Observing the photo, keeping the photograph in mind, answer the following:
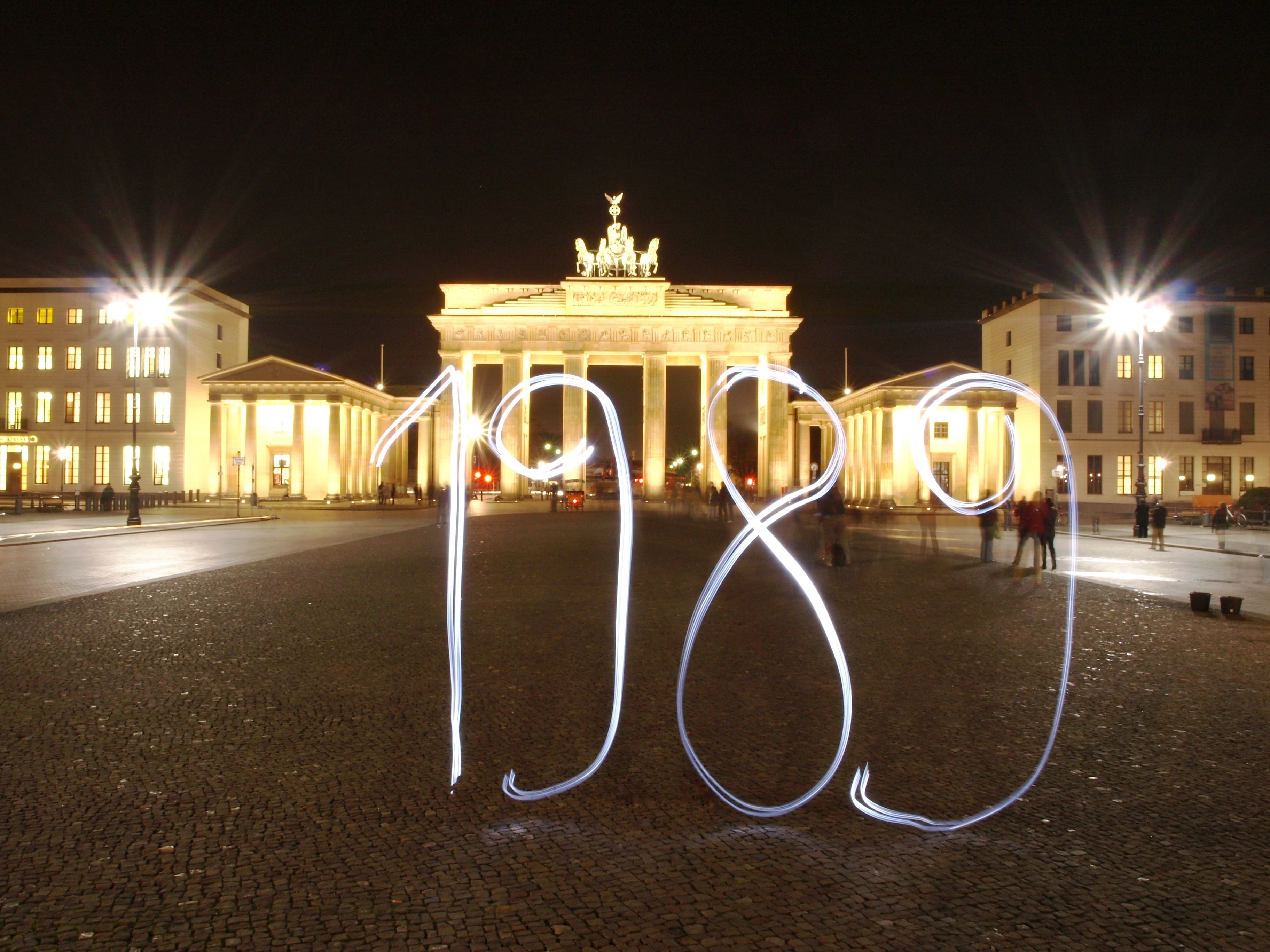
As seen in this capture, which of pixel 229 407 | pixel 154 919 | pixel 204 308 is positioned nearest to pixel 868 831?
pixel 154 919

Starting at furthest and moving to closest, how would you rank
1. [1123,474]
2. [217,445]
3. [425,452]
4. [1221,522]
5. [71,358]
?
[425,452] → [71,358] → [217,445] → [1123,474] → [1221,522]

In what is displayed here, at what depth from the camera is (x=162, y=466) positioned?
243 ft

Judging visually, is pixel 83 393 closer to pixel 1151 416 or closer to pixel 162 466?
pixel 162 466

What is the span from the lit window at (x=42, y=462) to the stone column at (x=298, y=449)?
17.7m

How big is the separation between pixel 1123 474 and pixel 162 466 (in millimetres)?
67118

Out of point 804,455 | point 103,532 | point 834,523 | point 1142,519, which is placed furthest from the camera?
point 804,455

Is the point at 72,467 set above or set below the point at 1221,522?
above

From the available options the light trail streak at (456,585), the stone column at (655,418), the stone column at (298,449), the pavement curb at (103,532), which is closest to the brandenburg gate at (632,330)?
the stone column at (655,418)

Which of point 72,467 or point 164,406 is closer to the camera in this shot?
point 72,467

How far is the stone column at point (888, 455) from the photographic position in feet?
243

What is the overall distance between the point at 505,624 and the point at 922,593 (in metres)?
7.54

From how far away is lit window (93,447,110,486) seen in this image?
7344 cm

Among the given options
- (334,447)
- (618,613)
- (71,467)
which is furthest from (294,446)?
(618,613)

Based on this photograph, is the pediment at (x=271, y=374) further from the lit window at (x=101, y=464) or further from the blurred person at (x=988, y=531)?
the blurred person at (x=988, y=531)
